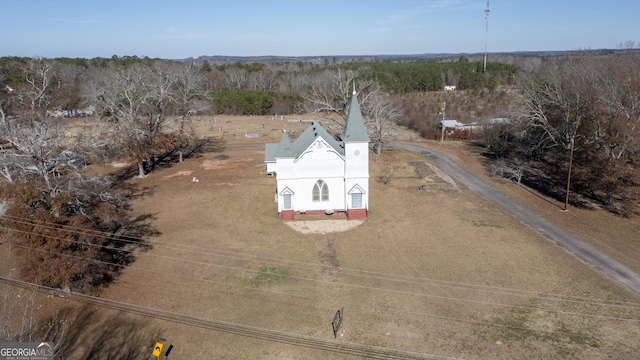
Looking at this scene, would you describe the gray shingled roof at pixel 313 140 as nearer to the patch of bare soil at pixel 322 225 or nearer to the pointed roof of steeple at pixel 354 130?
the pointed roof of steeple at pixel 354 130

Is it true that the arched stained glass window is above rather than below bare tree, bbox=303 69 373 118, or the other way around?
below

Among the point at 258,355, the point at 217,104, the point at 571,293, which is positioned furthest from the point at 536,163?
the point at 217,104

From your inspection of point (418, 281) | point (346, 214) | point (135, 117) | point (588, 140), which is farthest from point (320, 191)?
point (135, 117)

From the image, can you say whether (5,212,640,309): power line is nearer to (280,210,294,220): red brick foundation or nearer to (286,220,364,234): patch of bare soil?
(286,220,364,234): patch of bare soil

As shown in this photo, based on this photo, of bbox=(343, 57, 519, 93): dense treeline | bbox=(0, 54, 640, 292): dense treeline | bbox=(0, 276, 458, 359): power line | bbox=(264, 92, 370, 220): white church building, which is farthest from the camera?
bbox=(343, 57, 519, 93): dense treeline

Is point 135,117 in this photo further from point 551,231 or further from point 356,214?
point 551,231

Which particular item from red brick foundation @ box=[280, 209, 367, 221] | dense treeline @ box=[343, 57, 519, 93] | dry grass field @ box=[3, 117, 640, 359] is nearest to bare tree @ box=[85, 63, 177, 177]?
dry grass field @ box=[3, 117, 640, 359]

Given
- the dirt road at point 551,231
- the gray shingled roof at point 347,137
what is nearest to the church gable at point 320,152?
the gray shingled roof at point 347,137
